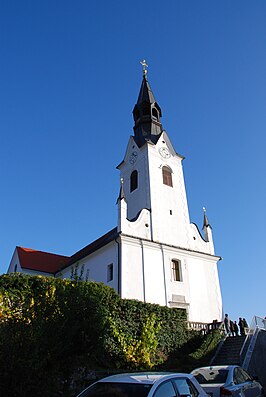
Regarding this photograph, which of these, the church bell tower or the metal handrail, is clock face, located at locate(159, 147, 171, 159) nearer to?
the church bell tower

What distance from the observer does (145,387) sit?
17.7ft

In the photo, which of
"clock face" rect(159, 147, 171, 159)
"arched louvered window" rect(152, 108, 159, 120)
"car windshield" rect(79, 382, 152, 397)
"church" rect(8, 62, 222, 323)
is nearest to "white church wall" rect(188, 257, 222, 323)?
"church" rect(8, 62, 222, 323)

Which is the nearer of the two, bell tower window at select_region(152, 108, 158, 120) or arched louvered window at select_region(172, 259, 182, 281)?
arched louvered window at select_region(172, 259, 182, 281)

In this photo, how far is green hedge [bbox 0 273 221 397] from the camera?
778cm

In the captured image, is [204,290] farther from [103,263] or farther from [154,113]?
[154,113]

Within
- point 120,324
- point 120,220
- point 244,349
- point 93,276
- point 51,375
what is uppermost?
point 120,220

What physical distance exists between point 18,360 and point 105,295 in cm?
981

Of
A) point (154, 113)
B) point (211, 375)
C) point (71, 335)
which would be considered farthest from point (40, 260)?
point (211, 375)

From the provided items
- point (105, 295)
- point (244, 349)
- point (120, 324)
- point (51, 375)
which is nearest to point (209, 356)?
point (244, 349)

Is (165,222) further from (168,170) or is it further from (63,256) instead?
(63,256)

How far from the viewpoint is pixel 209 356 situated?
19.4m

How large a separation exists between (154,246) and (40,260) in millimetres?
16052

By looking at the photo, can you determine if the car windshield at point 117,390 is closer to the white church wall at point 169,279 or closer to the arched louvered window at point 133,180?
the white church wall at point 169,279

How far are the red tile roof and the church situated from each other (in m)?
0.11
